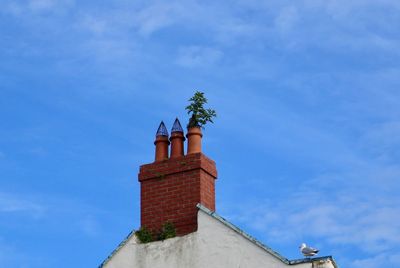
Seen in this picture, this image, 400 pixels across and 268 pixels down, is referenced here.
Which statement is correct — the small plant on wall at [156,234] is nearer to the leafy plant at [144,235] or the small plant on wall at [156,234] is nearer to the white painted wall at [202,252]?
the leafy plant at [144,235]

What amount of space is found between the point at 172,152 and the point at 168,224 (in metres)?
1.58

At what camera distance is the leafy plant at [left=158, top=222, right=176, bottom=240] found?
20422 mm

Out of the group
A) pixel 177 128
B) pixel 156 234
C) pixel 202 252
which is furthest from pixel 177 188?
pixel 202 252

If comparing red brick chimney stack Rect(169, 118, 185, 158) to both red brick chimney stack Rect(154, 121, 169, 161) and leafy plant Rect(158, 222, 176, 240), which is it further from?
leafy plant Rect(158, 222, 176, 240)

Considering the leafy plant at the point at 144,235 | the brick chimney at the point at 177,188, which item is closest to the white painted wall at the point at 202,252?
the leafy plant at the point at 144,235

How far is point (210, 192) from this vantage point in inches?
822

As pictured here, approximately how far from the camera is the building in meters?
19.5

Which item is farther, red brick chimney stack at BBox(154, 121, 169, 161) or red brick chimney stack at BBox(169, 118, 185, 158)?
red brick chimney stack at BBox(154, 121, 169, 161)

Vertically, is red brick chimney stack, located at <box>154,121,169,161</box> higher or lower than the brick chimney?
higher

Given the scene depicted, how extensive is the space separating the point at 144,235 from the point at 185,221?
3.06 feet

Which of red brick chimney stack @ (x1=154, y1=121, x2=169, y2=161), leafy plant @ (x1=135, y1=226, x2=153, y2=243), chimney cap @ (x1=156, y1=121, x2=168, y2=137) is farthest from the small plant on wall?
chimney cap @ (x1=156, y1=121, x2=168, y2=137)

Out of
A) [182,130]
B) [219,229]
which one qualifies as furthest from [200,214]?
[182,130]

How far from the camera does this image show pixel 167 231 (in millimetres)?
20484

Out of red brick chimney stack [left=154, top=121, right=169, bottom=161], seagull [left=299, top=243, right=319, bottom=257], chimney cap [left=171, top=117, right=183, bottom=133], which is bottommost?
seagull [left=299, top=243, right=319, bottom=257]
